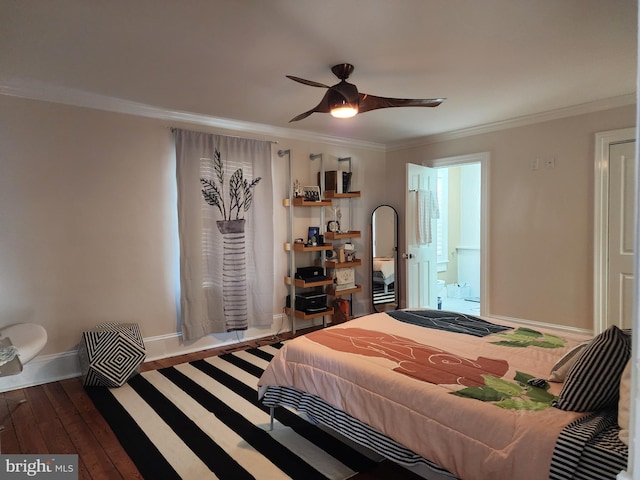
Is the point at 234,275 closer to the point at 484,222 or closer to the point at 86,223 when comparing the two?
the point at 86,223

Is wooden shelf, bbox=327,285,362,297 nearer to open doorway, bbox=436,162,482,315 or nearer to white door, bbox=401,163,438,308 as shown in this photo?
white door, bbox=401,163,438,308

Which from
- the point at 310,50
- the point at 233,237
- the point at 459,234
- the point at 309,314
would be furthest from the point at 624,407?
the point at 459,234

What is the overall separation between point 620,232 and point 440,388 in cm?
307

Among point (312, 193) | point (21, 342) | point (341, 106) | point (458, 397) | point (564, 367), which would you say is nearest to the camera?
point (458, 397)

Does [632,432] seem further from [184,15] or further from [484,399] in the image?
[184,15]

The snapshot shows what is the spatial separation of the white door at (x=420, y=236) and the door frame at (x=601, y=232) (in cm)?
177

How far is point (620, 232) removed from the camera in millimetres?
A: 3580

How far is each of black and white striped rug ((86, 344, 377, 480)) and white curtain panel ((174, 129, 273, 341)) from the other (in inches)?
33.5

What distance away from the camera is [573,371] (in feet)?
5.09

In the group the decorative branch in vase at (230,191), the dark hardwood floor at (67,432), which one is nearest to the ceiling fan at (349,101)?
the decorative branch in vase at (230,191)

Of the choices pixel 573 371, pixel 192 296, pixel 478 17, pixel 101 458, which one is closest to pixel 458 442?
pixel 573 371

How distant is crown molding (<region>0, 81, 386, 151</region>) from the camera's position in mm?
3033

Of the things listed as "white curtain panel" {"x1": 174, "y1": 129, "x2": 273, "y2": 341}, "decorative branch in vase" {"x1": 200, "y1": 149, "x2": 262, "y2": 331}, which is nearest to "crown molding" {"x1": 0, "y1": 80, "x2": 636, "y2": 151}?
"white curtain panel" {"x1": 174, "y1": 129, "x2": 273, "y2": 341}

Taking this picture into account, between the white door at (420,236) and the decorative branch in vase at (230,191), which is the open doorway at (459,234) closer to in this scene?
the white door at (420,236)
